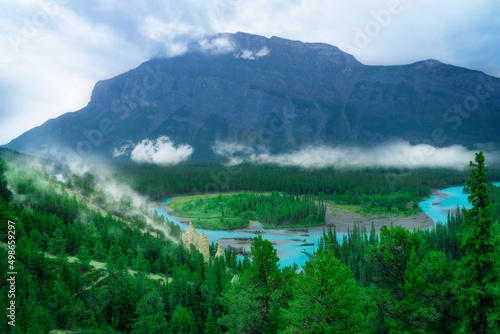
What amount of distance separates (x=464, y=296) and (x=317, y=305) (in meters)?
11.5

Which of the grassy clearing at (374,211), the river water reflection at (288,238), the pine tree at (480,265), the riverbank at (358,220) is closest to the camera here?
the pine tree at (480,265)

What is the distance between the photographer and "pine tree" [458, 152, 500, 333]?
23.0 metres

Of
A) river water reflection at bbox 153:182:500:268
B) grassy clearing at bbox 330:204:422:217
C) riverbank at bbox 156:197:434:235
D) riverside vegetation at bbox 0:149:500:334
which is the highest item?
riverside vegetation at bbox 0:149:500:334

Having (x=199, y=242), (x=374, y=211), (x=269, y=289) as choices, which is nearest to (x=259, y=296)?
(x=269, y=289)

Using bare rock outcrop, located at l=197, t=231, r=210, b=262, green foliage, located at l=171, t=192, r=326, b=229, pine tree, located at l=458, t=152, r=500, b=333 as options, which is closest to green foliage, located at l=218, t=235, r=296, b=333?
pine tree, located at l=458, t=152, r=500, b=333

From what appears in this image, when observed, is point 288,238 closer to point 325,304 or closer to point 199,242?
point 199,242

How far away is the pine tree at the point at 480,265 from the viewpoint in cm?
2300

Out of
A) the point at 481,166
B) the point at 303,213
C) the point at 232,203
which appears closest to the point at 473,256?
the point at 481,166

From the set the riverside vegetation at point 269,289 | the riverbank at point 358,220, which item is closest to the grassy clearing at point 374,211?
the riverbank at point 358,220

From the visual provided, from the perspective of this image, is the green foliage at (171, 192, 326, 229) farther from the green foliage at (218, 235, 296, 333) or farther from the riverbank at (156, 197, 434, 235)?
the green foliage at (218, 235, 296, 333)

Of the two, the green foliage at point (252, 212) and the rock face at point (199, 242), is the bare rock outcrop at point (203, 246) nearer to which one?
the rock face at point (199, 242)

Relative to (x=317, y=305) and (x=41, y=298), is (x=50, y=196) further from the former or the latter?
(x=317, y=305)

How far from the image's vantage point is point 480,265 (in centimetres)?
2342

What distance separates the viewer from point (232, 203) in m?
173
